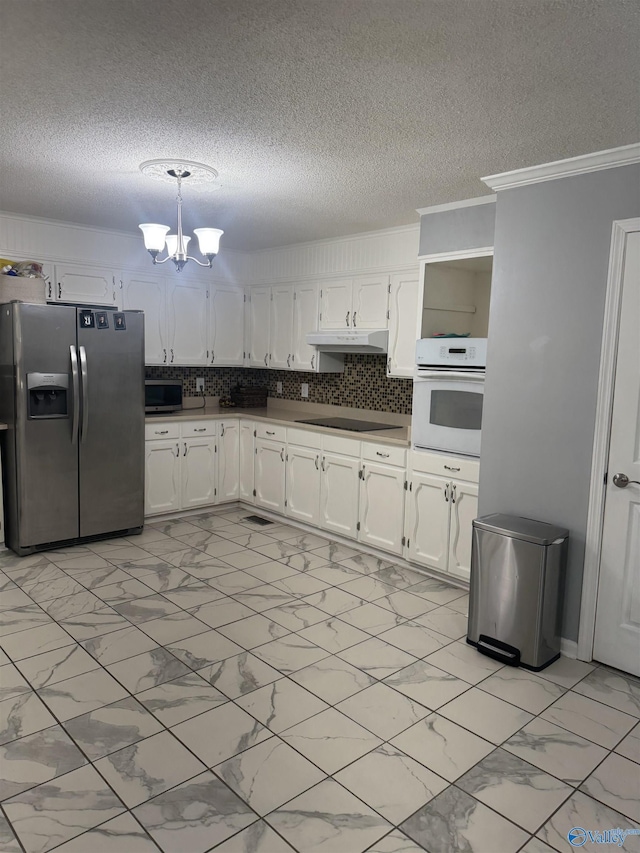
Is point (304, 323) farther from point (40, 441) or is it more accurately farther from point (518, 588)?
point (518, 588)

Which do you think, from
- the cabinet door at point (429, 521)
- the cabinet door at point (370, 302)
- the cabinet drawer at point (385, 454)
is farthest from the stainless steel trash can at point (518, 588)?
the cabinet door at point (370, 302)

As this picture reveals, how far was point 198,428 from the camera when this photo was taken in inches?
209

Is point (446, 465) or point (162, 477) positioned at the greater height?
point (446, 465)

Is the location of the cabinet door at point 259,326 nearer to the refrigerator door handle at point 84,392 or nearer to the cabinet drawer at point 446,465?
the refrigerator door handle at point 84,392

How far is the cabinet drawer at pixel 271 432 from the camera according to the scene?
16.9ft

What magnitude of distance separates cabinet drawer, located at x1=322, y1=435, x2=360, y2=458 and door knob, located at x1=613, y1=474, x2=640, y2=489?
1951 millimetres

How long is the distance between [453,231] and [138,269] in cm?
274

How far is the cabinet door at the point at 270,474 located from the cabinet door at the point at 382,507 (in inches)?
38.3

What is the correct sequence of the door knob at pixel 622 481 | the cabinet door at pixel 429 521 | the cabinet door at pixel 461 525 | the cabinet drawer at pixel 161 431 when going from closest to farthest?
the door knob at pixel 622 481 → the cabinet door at pixel 461 525 → the cabinet door at pixel 429 521 → the cabinet drawer at pixel 161 431

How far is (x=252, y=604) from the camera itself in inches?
140

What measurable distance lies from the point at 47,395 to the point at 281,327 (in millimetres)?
2151

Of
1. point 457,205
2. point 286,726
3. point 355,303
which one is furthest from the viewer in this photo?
point 355,303

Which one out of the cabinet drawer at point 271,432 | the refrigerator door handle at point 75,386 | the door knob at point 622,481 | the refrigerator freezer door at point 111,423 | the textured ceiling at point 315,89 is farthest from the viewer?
the cabinet drawer at point 271,432

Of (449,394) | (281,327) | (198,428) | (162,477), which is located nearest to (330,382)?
(281,327)
